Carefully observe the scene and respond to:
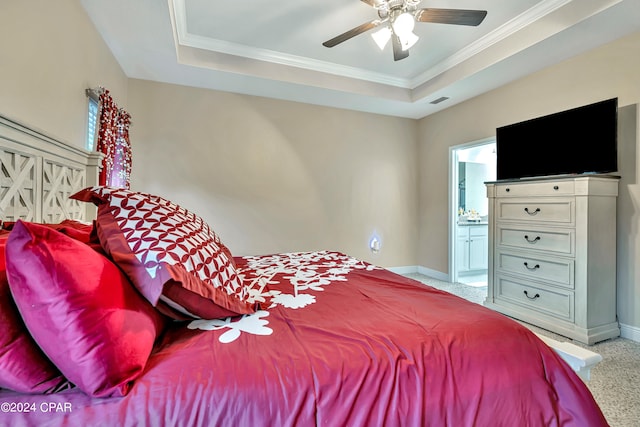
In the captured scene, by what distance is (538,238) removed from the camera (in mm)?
2736

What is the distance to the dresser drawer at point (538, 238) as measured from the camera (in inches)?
99.0

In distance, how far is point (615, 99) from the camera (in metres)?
2.40

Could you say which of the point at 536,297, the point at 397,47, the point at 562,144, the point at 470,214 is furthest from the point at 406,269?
the point at 397,47

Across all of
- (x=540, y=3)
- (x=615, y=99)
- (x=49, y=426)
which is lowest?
(x=49, y=426)

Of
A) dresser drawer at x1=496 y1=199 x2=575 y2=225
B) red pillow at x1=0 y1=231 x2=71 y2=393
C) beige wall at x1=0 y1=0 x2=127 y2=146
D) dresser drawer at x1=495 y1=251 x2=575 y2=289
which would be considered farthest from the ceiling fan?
red pillow at x1=0 y1=231 x2=71 y2=393

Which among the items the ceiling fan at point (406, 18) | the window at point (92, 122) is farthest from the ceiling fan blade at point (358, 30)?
the window at point (92, 122)

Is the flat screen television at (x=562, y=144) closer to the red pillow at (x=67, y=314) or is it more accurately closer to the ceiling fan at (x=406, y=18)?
the ceiling fan at (x=406, y=18)

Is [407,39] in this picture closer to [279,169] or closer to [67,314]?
[279,169]

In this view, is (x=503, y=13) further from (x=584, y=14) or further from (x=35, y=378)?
(x=35, y=378)

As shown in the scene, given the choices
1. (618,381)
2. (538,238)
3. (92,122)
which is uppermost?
(92,122)

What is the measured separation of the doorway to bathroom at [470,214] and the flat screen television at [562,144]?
50 centimetres

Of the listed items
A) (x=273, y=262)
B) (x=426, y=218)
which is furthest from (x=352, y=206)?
(x=273, y=262)

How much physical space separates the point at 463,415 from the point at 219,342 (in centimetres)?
70

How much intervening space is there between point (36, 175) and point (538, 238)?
3.53 meters
